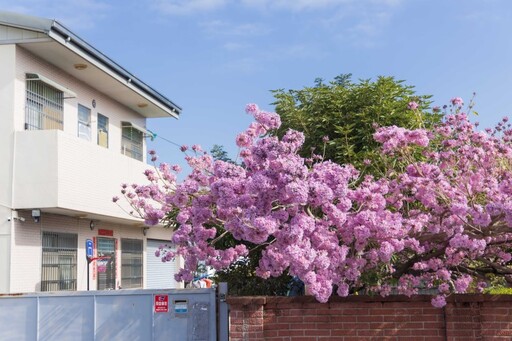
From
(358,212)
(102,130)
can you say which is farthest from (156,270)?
(358,212)

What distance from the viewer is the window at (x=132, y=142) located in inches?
874

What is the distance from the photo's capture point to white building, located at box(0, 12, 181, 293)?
15.4m

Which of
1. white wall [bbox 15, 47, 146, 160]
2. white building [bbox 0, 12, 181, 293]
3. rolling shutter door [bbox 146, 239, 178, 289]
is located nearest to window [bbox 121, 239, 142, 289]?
white building [bbox 0, 12, 181, 293]

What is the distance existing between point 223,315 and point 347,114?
13.3 feet

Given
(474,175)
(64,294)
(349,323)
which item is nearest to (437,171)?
(474,175)

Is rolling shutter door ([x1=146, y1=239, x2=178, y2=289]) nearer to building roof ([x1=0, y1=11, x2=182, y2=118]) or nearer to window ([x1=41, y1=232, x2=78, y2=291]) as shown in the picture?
building roof ([x1=0, y1=11, x2=182, y2=118])

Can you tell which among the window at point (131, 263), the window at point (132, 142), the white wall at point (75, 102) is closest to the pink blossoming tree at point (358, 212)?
the white wall at point (75, 102)

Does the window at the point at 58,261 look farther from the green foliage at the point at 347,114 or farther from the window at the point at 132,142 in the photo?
the green foliage at the point at 347,114

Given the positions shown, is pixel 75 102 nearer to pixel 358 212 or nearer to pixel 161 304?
pixel 161 304

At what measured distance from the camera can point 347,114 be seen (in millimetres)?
11344

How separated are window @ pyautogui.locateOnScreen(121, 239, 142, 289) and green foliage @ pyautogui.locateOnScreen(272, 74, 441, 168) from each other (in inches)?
455

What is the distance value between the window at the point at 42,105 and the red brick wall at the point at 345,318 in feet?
31.0

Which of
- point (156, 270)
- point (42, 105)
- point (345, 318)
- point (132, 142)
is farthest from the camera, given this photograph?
point (156, 270)

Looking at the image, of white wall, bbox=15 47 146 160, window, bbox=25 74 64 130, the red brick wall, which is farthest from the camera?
window, bbox=25 74 64 130
